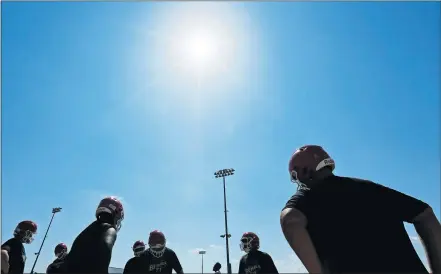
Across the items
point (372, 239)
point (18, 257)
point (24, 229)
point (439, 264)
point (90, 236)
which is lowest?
point (439, 264)

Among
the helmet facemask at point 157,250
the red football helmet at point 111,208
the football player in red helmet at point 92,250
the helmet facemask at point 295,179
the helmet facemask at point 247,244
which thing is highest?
the helmet facemask at point 247,244

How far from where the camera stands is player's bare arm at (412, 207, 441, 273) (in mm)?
1984

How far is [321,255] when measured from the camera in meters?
1.85

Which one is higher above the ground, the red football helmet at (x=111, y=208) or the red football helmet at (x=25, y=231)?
the red football helmet at (x=25, y=231)

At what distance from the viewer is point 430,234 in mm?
2039

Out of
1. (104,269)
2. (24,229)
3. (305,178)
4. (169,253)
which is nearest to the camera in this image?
(305,178)

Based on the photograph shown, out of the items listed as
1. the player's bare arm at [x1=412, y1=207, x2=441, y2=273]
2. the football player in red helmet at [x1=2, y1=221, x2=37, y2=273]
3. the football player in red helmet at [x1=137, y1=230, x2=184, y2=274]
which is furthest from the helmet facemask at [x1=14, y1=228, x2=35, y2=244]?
the player's bare arm at [x1=412, y1=207, x2=441, y2=273]

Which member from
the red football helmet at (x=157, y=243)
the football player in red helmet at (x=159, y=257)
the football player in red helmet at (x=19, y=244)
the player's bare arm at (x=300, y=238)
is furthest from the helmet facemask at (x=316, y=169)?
the red football helmet at (x=157, y=243)

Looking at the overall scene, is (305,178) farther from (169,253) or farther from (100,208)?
(169,253)

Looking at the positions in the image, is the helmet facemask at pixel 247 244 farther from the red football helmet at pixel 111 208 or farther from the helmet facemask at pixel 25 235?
the helmet facemask at pixel 25 235

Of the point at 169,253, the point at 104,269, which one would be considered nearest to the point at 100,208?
the point at 104,269

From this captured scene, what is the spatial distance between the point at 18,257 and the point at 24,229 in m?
0.91

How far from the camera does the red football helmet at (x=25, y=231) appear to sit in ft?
21.8

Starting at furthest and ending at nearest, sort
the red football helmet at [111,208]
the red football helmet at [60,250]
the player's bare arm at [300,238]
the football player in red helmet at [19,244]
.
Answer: the red football helmet at [60,250] → the football player in red helmet at [19,244] → the red football helmet at [111,208] → the player's bare arm at [300,238]
